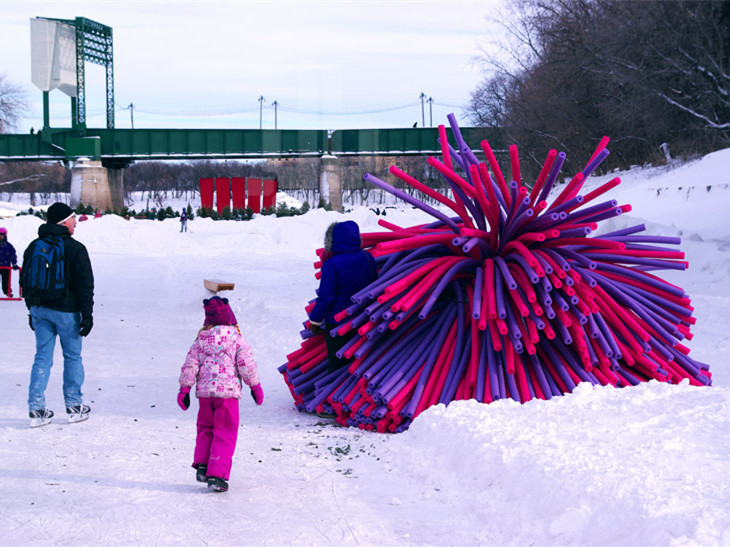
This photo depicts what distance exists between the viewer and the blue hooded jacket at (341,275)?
23.2ft

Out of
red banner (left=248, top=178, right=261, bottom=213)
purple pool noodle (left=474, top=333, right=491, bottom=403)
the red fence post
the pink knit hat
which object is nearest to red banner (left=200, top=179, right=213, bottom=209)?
the red fence post

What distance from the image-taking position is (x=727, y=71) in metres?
27.0

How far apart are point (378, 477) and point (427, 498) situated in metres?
0.57

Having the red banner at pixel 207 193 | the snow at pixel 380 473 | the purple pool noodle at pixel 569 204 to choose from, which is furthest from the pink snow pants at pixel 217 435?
the red banner at pixel 207 193

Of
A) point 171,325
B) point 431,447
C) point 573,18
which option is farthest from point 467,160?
point 573,18

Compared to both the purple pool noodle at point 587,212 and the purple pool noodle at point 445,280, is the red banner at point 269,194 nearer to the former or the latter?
the purple pool noodle at point 445,280

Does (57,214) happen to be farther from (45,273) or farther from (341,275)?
(341,275)

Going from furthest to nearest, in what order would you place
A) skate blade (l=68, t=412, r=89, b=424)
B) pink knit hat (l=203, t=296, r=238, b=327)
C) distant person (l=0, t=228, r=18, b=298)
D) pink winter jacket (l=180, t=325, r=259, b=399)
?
1. distant person (l=0, t=228, r=18, b=298)
2. skate blade (l=68, t=412, r=89, b=424)
3. pink knit hat (l=203, t=296, r=238, b=327)
4. pink winter jacket (l=180, t=325, r=259, b=399)

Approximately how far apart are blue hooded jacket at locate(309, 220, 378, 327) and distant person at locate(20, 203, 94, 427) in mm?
1922

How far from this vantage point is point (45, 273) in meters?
6.67

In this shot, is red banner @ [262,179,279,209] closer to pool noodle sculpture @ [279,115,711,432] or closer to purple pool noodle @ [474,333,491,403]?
pool noodle sculpture @ [279,115,711,432]

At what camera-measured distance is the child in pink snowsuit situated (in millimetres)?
5137

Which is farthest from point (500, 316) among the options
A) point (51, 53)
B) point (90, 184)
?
point (51, 53)

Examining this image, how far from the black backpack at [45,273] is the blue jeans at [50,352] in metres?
0.14
